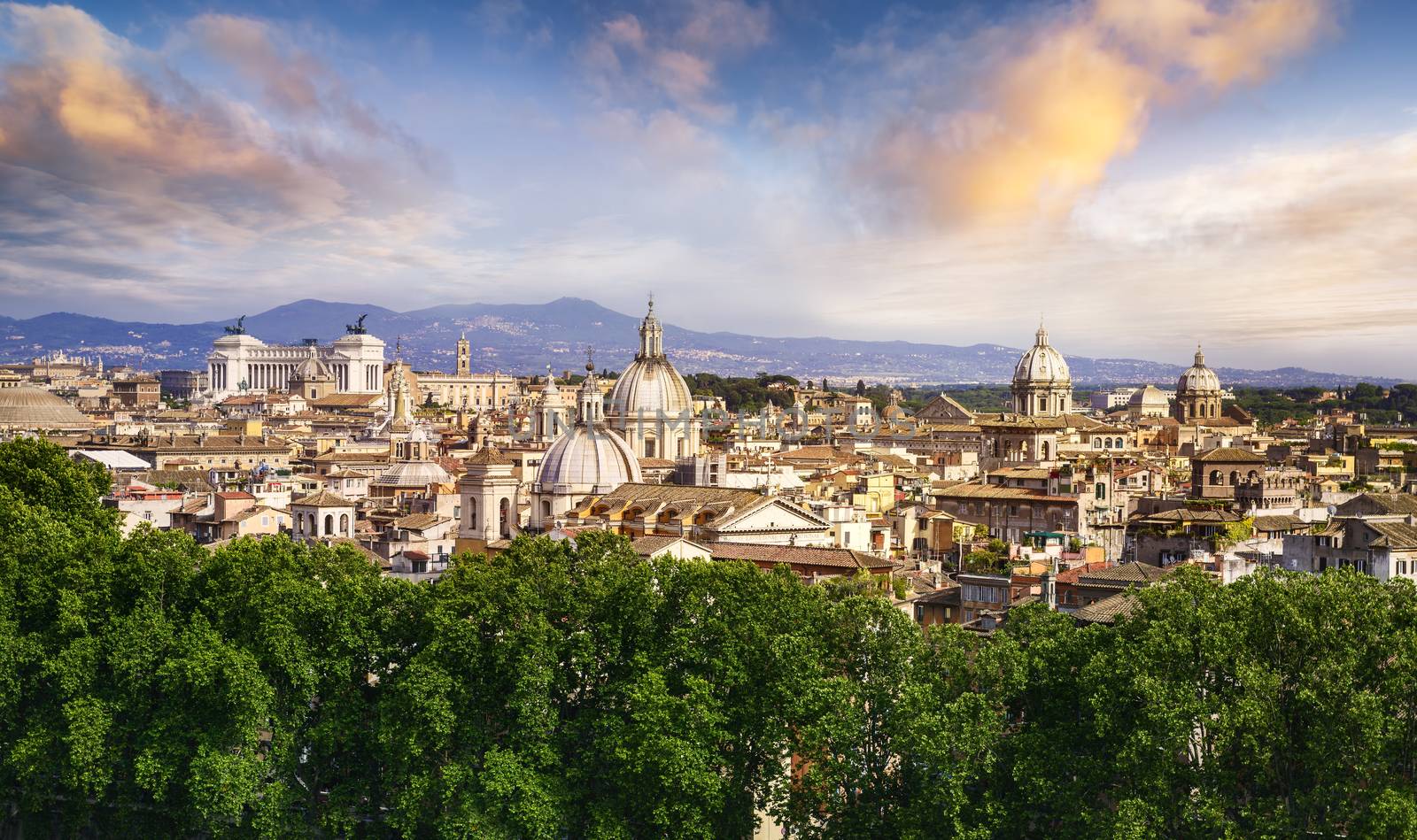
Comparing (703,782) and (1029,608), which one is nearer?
(703,782)

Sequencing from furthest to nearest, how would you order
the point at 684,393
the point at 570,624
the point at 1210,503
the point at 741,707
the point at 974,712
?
the point at 684,393, the point at 1210,503, the point at 570,624, the point at 741,707, the point at 974,712

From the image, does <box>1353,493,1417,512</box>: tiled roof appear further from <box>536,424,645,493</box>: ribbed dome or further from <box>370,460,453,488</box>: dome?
<box>370,460,453,488</box>: dome

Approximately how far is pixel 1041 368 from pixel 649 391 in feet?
142

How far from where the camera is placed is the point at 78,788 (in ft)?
91.8

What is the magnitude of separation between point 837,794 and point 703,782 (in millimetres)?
2128

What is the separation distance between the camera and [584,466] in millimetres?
59344

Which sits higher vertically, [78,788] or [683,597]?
[683,597]

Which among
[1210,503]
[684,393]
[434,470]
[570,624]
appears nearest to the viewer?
[570,624]

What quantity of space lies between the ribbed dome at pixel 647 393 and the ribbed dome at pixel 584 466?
2368cm

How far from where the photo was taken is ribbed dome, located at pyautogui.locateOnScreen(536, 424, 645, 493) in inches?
2323

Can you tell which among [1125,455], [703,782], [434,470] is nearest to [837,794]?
[703,782]

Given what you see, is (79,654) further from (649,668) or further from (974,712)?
(974,712)

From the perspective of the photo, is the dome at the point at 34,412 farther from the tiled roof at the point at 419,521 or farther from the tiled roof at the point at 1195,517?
the tiled roof at the point at 1195,517

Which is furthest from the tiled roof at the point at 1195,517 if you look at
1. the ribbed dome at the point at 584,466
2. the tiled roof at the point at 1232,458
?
the ribbed dome at the point at 584,466
